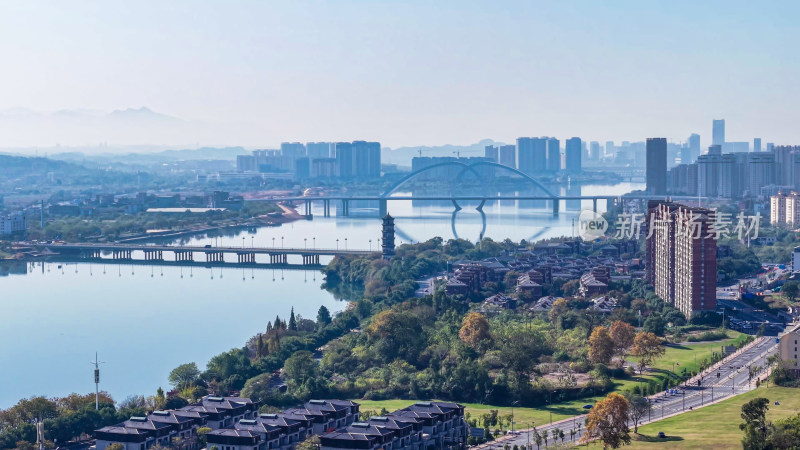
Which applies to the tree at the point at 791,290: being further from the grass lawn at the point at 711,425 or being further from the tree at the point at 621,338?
the grass lawn at the point at 711,425

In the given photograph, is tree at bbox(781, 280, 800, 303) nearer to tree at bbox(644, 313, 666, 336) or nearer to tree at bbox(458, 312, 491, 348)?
tree at bbox(644, 313, 666, 336)

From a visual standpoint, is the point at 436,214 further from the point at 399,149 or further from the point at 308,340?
the point at 399,149

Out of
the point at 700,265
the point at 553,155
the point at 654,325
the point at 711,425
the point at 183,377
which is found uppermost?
the point at 553,155

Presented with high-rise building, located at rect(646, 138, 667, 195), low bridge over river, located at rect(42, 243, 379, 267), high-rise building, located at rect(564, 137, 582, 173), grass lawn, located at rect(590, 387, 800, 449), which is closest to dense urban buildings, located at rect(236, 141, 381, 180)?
high-rise building, located at rect(564, 137, 582, 173)

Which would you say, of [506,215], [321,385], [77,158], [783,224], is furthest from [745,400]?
[77,158]

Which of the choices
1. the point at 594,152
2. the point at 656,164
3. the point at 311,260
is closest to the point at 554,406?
the point at 311,260

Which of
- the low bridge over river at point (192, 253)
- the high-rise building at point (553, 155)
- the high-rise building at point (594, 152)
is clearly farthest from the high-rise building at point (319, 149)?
the low bridge over river at point (192, 253)

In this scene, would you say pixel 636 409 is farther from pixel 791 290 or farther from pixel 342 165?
pixel 342 165
